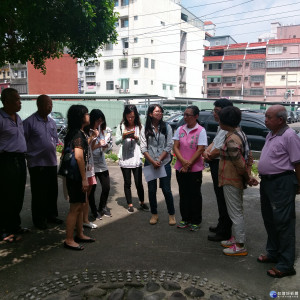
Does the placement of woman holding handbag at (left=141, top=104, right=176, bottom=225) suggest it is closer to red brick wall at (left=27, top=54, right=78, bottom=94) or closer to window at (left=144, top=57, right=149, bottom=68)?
red brick wall at (left=27, top=54, right=78, bottom=94)

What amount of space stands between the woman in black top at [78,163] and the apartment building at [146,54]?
1321 inches

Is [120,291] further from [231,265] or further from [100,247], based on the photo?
[231,265]

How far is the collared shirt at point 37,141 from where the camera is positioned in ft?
14.5

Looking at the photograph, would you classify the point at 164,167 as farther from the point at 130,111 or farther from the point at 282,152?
the point at 282,152

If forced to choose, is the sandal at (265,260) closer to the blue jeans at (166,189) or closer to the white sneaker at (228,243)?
the white sneaker at (228,243)

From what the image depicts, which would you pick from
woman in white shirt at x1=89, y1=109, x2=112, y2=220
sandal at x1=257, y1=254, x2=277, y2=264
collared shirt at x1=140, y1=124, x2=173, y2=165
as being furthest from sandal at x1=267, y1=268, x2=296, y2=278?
woman in white shirt at x1=89, y1=109, x2=112, y2=220

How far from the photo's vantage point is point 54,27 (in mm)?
4832

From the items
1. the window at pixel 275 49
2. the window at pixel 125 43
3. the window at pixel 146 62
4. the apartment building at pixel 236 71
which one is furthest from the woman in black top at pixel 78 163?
the window at pixel 275 49

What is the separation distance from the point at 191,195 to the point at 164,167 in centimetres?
59

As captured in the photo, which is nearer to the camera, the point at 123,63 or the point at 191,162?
the point at 191,162

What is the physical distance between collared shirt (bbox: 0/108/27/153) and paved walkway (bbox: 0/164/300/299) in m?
1.28

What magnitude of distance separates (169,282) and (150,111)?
2490mm

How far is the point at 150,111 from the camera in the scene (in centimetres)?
468

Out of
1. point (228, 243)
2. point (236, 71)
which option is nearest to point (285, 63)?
point (236, 71)
